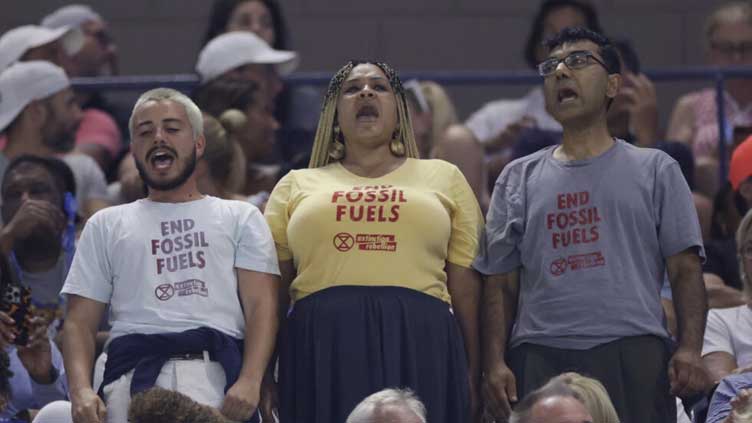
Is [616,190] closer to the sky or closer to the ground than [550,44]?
closer to the ground

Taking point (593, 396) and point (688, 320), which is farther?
point (688, 320)

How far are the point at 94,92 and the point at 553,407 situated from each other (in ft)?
Answer: 16.1

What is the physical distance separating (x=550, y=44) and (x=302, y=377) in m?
1.54

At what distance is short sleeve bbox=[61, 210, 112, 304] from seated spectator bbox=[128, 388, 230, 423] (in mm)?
960

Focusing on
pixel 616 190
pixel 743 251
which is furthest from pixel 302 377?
pixel 743 251

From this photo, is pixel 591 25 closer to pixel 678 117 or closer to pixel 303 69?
pixel 678 117

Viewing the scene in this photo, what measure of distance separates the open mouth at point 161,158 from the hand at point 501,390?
4.55 ft

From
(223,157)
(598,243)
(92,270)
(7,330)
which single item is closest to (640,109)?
(223,157)

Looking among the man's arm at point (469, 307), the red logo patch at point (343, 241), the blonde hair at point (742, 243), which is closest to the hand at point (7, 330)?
the red logo patch at point (343, 241)

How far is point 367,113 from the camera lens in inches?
280

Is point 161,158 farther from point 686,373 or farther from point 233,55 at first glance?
point 233,55

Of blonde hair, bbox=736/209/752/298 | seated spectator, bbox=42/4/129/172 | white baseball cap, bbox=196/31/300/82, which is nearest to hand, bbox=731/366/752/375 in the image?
blonde hair, bbox=736/209/752/298

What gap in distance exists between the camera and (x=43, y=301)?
8086 millimetres

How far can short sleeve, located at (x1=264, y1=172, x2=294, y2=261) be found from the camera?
22.9ft
